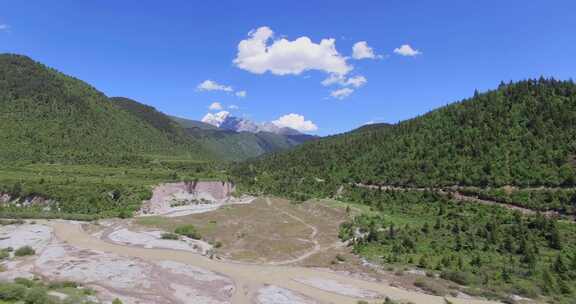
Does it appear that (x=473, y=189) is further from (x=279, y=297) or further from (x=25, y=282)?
(x=25, y=282)

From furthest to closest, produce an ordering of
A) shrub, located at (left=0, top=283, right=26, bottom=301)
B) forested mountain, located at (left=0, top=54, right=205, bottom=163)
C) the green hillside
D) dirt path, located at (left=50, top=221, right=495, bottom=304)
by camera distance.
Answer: forested mountain, located at (left=0, top=54, right=205, bottom=163), the green hillside, dirt path, located at (left=50, top=221, right=495, bottom=304), shrub, located at (left=0, top=283, right=26, bottom=301)

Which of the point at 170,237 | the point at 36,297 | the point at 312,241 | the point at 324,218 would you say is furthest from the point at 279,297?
the point at 324,218

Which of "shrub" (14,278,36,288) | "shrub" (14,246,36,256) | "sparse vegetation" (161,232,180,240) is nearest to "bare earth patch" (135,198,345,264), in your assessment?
"sparse vegetation" (161,232,180,240)

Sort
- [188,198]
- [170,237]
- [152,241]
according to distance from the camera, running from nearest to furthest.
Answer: [152,241], [170,237], [188,198]

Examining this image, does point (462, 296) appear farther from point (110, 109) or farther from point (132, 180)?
point (110, 109)


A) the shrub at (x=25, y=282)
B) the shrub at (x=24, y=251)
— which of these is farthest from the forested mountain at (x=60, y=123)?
the shrub at (x=25, y=282)

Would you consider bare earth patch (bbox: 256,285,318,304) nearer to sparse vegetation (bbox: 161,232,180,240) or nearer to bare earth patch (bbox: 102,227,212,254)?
bare earth patch (bbox: 102,227,212,254)
